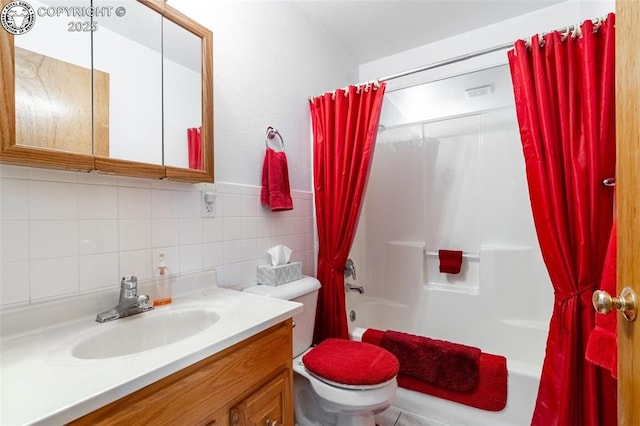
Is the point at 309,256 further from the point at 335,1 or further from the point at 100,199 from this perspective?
the point at 335,1

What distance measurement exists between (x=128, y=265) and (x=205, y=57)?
891 mm

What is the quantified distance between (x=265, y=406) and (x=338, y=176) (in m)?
1.22

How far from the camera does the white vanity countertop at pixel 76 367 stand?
484 mm

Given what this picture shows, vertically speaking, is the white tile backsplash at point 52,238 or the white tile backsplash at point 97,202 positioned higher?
the white tile backsplash at point 97,202

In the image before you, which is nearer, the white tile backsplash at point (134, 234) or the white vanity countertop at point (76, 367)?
the white vanity countertop at point (76, 367)

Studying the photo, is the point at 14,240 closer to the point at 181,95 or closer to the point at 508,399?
the point at 181,95

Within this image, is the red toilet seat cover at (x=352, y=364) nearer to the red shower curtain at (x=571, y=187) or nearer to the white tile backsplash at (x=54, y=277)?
the red shower curtain at (x=571, y=187)

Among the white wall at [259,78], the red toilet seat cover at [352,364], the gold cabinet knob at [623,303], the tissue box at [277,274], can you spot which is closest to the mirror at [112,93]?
the white wall at [259,78]

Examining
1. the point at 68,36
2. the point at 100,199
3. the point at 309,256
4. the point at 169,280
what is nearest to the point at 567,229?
the point at 309,256

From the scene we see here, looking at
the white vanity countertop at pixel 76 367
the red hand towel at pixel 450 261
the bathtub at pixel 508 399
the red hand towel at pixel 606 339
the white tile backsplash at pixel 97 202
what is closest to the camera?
the white vanity countertop at pixel 76 367

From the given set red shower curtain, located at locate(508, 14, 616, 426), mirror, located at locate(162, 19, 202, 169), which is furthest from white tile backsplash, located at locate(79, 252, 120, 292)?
red shower curtain, located at locate(508, 14, 616, 426)

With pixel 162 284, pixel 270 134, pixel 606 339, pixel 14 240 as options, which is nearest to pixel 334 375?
pixel 162 284

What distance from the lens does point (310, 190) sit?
198 centimetres

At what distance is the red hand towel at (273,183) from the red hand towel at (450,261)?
1295 mm
